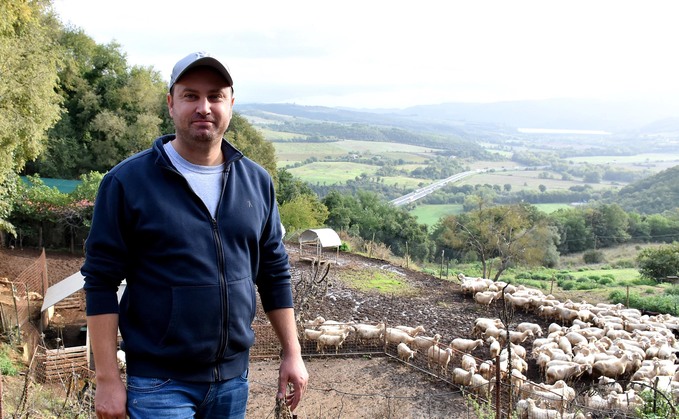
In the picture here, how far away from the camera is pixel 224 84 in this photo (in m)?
A: 2.38

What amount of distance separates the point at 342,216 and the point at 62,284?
23.7m

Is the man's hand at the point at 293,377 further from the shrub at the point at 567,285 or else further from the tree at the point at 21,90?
the shrub at the point at 567,285

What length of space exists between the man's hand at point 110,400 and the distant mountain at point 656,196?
68.0 metres

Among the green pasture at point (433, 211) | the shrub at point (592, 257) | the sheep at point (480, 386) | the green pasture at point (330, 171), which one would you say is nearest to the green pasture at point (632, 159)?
the green pasture at point (330, 171)

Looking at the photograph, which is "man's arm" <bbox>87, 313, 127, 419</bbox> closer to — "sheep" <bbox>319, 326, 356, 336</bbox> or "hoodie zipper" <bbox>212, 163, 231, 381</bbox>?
"hoodie zipper" <bbox>212, 163, 231, 381</bbox>

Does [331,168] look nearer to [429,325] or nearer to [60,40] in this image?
[60,40]

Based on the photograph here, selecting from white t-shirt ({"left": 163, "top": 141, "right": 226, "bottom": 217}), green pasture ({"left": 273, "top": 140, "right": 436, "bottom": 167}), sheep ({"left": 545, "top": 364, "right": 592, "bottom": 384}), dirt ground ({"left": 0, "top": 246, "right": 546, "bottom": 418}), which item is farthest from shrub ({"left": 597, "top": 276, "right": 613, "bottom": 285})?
green pasture ({"left": 273, "top": 140, "right": 436, "bottom": 167})

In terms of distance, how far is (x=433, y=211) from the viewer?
72.6 metres

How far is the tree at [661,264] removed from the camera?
73.3 feet

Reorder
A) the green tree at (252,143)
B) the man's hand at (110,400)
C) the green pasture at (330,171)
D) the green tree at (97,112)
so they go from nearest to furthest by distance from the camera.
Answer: the man's hand at (110,400) < the green tree at (97,112) < the green tree at (252,143) < the green pasture at (330,171)

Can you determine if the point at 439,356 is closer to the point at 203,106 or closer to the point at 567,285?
the point at 203,106

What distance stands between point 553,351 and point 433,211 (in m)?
62.4

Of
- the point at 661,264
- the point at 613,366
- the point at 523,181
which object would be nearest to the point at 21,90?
the point at 613,366

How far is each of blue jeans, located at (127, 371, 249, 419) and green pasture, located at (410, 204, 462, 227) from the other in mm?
62521
